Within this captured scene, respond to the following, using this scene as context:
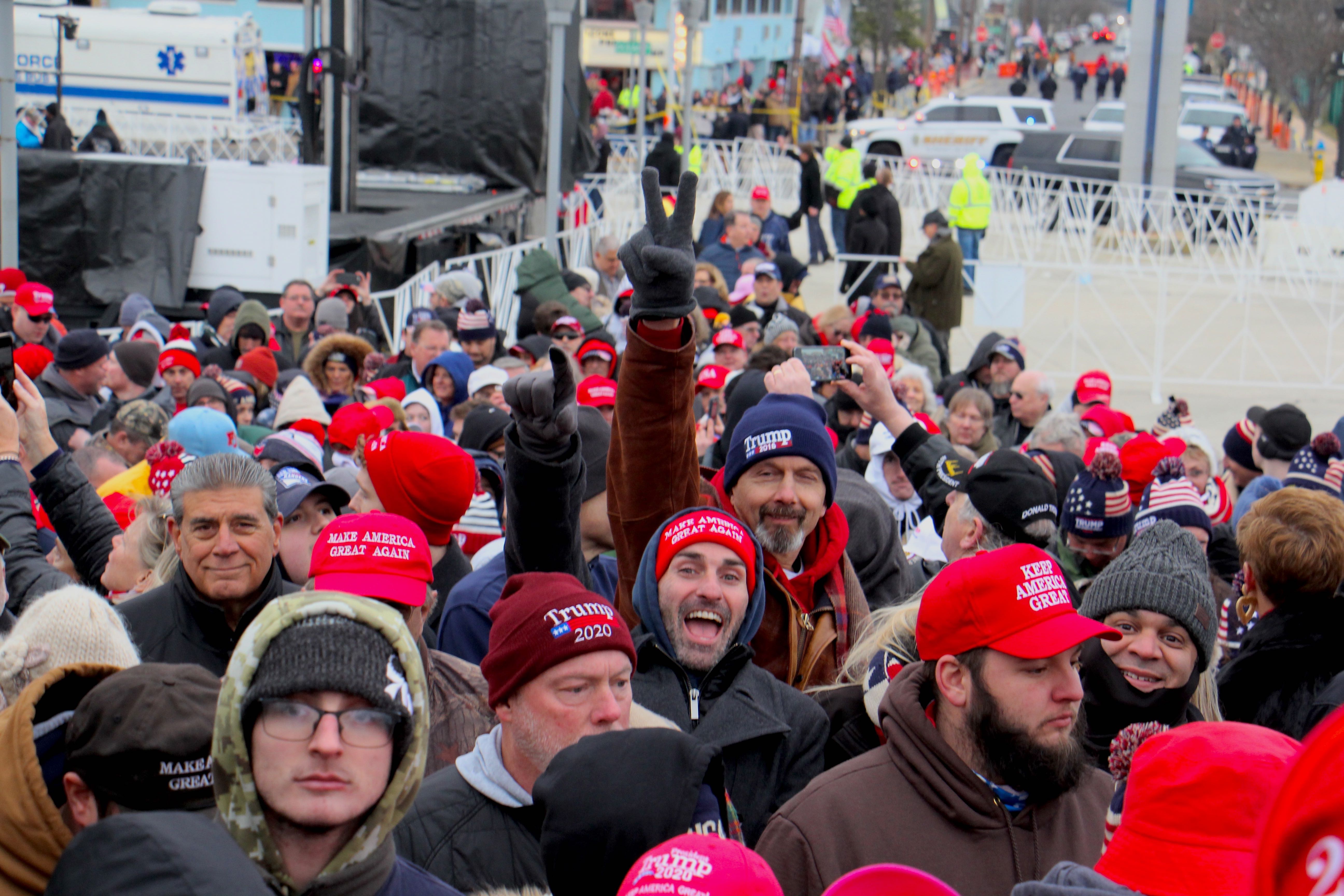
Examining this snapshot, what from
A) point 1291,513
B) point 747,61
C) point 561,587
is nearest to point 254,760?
point 561,587

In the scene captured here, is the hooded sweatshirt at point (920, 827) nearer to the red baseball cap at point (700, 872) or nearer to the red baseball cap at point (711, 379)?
the red baseball cap at point (700, 872)

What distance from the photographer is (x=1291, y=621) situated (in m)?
3.66

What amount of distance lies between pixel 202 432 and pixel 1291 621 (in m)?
4.29

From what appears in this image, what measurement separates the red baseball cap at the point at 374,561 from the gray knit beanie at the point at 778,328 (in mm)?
5635

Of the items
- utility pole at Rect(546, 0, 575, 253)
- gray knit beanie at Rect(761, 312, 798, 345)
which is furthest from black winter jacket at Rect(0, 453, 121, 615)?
utility pole at Rect(546, 0, 575, 253)

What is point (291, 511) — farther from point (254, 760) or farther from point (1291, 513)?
point (1291, 513)

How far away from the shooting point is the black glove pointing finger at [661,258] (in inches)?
134

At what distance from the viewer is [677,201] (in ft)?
11.1

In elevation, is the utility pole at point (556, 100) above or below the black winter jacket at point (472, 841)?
above

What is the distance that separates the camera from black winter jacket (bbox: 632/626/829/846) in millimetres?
3078

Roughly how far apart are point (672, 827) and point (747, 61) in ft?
194

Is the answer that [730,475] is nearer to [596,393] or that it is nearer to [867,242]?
[596,393]

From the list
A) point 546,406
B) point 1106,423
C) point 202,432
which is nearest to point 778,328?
point 1106,423

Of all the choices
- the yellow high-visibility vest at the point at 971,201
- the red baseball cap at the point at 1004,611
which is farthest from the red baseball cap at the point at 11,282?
the yellow high-visibility vest at the point at 971,201
